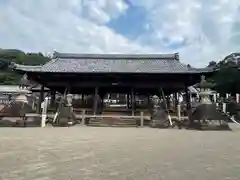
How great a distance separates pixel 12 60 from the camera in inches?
3182

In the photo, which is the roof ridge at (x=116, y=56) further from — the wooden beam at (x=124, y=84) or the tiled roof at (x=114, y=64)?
the wooden beam at (x=124, y=84)

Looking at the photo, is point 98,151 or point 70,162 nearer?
point 70,162

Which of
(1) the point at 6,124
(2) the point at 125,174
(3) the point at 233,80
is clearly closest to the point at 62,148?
(2) the point at 125,174

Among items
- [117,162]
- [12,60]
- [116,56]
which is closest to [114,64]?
[116,56]

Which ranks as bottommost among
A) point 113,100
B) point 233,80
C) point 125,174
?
point 125,174

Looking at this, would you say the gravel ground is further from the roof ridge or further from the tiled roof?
the roof ridge

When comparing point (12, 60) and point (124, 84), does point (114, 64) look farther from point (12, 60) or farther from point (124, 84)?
point (12, 60)

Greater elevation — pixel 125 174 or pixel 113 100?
pixel 113 100

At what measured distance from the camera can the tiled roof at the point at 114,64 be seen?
22.4 metres

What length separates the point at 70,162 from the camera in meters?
7.18

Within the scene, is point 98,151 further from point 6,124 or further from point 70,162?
point 6,124

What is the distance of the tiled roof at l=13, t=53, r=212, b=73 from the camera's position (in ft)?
73.5

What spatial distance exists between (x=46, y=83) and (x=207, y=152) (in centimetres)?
1656

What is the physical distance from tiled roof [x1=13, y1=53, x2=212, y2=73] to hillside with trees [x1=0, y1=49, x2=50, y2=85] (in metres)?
48.0
